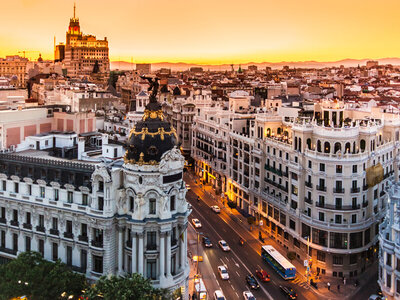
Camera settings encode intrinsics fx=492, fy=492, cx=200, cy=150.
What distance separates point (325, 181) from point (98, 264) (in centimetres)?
4318

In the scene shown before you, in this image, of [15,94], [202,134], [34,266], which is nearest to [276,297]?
[34,266]

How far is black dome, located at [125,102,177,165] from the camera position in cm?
6894

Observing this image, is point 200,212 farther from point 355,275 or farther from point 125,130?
point 355,275

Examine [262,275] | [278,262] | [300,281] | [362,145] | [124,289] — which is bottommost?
[300,281]

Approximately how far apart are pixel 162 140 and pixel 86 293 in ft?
74.8

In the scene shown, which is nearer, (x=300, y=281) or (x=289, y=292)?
(x=289, y=292)

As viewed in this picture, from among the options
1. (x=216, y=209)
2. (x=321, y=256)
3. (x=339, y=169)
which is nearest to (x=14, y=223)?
(x=321, y=256)

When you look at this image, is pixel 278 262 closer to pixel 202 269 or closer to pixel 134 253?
pixel 202 269

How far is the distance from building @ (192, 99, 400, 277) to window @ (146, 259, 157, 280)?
115 ft

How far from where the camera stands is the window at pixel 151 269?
69000 millimetres

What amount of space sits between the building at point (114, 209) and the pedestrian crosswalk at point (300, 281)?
22967mm

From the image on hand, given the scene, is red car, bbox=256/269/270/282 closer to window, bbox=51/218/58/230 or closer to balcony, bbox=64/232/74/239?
balcony, bbox=64/232/74/239

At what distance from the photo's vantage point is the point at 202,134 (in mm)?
151000

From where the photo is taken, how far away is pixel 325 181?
294ft
